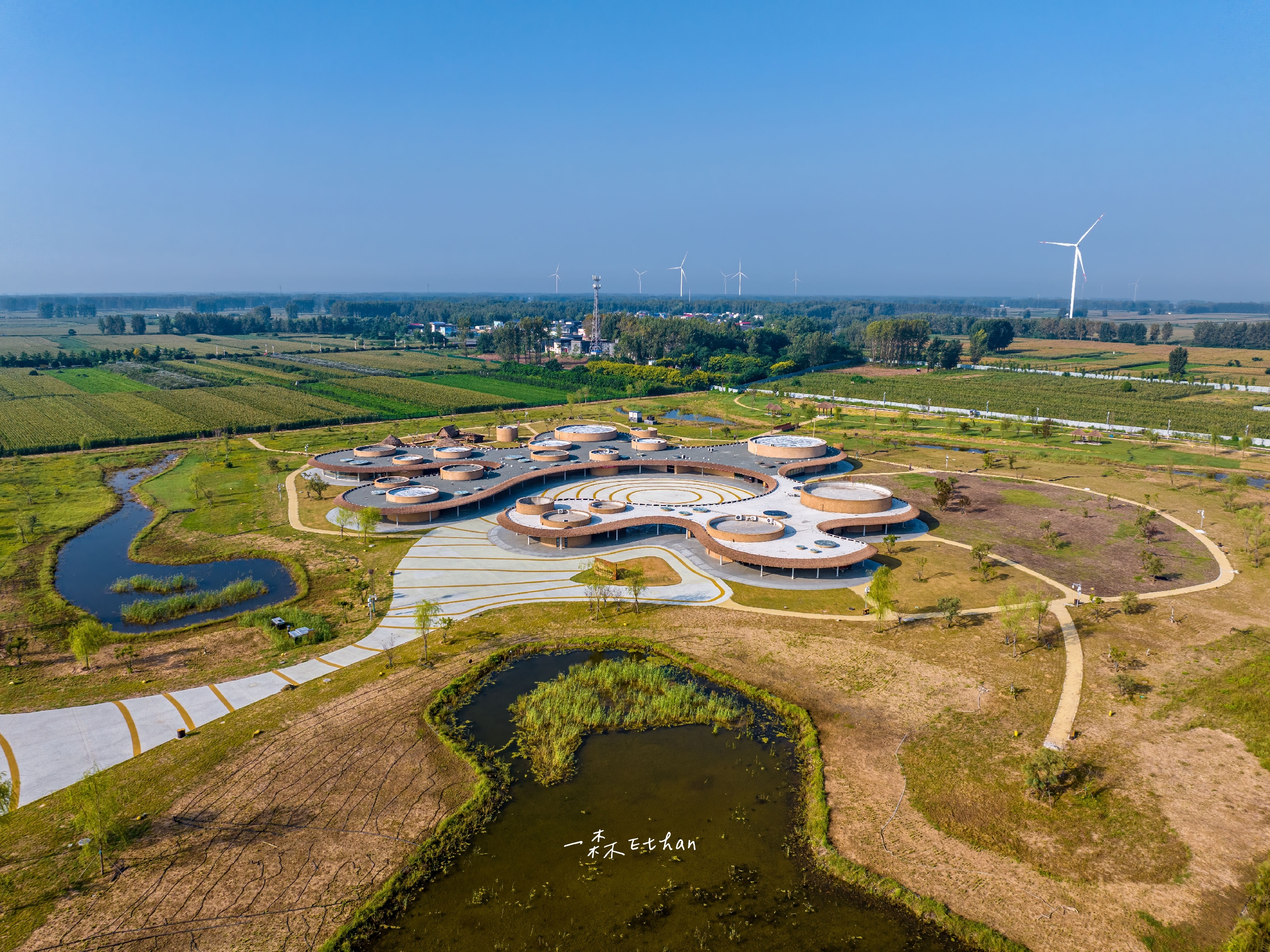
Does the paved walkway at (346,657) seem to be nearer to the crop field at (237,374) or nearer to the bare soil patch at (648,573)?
the bare soil patch at (648,573)

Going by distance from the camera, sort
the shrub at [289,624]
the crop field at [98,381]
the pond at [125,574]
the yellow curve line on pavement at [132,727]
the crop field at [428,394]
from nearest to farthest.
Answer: the yellow curve line on pavement at [132,727], the shrub at [289,624], the pond at [125,574], the crop field at [428,394], the crop field at [98,381]

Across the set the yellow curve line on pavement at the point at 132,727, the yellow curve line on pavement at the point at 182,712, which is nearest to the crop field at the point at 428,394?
the yellow curve line on pavement at the point at 182,712

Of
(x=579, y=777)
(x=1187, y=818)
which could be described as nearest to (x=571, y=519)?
(x=579, y=777)

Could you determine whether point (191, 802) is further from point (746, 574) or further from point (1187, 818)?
point (1187, 818)

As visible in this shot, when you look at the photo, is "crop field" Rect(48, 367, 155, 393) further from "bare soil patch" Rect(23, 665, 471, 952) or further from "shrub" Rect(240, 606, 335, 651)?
"bare soil patch" Rect(23, 665, 471, 952)

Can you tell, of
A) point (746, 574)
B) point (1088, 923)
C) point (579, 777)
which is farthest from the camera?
point (746, 574)

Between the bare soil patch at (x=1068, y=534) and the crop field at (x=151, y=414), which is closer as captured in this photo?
the bare soil patch at (x=1068, y=534)
